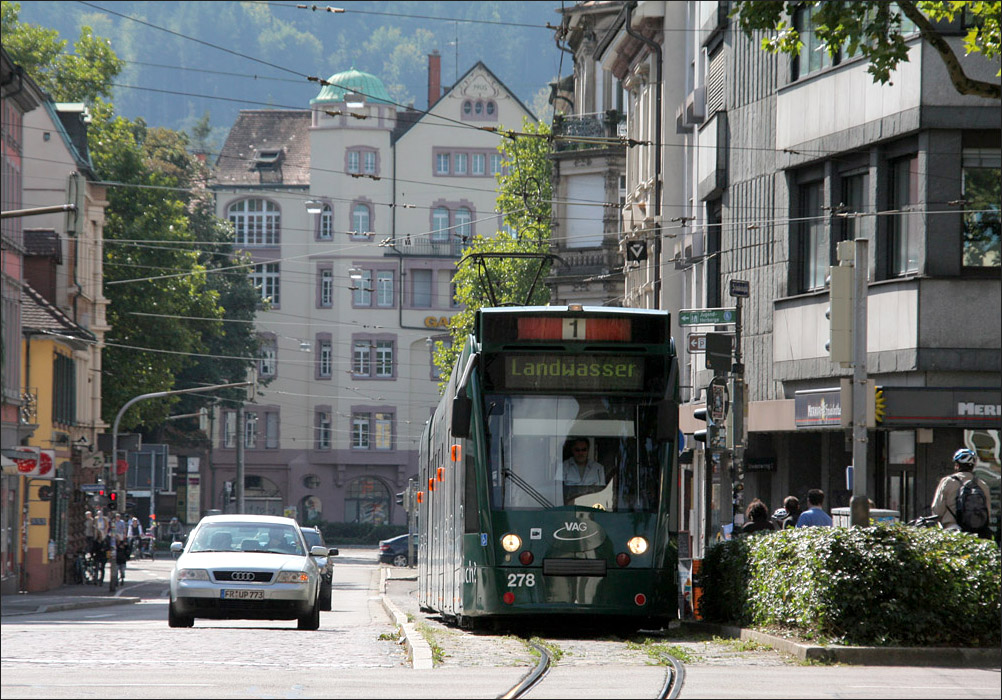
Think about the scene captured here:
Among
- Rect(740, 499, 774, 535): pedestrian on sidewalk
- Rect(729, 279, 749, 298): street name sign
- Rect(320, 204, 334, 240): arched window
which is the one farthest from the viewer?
Rect(320, 204, 334, 240): arched window

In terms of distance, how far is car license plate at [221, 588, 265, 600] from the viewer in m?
19.5

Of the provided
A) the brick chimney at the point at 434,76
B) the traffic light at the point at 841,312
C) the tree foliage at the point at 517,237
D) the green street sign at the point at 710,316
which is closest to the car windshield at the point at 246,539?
the green street sign at the point at 710,316

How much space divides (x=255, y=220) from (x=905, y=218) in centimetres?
6914

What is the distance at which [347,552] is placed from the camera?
275ft

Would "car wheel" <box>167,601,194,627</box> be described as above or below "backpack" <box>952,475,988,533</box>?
below

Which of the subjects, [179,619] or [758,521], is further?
[758,521]

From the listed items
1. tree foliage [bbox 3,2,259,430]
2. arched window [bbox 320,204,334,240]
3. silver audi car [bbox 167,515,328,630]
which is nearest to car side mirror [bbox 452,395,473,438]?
silver audi car [bbox 167,515,328,630]

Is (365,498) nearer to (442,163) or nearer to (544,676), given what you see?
(442,163)

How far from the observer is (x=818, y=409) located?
28.2 meters

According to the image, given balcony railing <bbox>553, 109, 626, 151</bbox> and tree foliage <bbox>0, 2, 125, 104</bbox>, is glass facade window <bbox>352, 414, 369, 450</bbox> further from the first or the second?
balcony railing <bbox>553, 109, 626, 151</bbox>

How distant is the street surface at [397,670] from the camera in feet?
35.9

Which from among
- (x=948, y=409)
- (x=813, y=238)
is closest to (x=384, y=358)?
(x=813, y=238)

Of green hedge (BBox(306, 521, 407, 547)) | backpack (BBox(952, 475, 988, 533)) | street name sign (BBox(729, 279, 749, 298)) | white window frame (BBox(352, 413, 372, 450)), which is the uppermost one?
street name sign (BBox(729, 279, 749, 298))

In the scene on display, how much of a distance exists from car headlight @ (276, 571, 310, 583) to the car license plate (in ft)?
1.00
